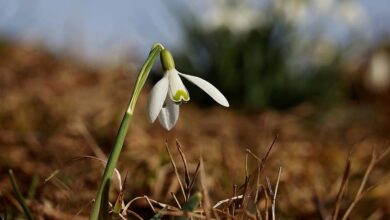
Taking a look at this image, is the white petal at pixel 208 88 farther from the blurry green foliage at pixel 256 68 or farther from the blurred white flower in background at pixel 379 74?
the blurred white flower in background at pixel 379 74

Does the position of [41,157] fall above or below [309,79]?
above

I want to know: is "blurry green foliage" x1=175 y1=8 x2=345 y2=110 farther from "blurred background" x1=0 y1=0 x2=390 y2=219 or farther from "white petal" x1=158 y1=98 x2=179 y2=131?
"white petal" x1=158 y1=98 x2=179 y2=131

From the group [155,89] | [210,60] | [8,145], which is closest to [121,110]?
[8,145]

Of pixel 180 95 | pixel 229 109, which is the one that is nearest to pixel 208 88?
pixel 180 95

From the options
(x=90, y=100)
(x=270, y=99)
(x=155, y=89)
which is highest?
(x=155, y=89)

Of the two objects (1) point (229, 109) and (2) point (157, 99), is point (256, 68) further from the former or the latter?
(2) point (157, 99)

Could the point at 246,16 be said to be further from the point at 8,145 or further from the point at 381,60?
the point at 8,145

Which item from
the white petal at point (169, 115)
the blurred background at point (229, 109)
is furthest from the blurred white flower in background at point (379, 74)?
the white petal at point (169, 115)

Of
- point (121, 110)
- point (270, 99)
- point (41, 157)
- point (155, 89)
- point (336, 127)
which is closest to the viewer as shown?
point (155, 89)
